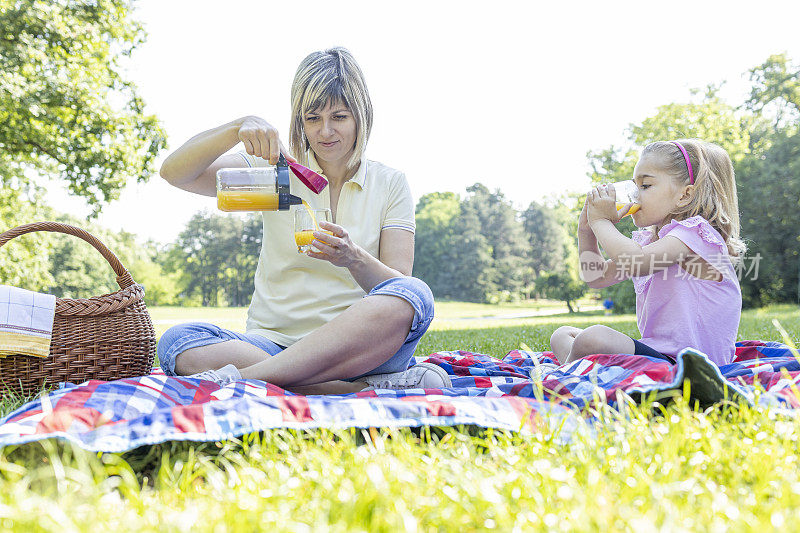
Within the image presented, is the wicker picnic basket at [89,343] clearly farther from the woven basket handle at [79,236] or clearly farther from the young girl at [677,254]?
the young girl at [677,254]

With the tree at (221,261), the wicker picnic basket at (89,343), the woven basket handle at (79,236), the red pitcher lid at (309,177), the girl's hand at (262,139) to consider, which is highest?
the girl's hand at (262,139)

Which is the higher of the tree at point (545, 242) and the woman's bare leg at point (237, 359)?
the tree at point (545, 242)

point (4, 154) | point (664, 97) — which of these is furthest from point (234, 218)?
point (4, 154)

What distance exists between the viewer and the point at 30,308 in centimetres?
210

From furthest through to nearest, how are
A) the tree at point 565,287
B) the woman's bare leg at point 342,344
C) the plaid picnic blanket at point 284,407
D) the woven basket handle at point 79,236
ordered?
1. the tree at point 565,287
2. the woven basket handle at point 79,236
3. the woman's bare leg at point 342,344
4. the plaid picnic blanket at point 284,407

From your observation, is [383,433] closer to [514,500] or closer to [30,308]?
[514,500]

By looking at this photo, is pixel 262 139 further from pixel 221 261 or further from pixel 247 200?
pixel 221 261

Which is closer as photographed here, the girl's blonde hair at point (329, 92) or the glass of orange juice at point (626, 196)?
the girl's blonde hair at point (329, 92)

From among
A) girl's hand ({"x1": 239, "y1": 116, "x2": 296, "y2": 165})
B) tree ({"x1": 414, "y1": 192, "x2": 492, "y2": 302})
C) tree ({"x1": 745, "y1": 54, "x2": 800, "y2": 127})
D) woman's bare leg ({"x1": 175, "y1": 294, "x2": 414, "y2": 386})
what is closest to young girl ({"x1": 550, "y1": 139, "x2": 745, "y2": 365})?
woman's bare leg ({"x1": 175, "y1": 294, "x2": 414, "y2": 386})

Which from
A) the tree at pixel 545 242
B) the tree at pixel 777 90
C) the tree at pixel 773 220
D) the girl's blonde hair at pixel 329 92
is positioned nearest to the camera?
the girl's blonde hair at pixel 329 92

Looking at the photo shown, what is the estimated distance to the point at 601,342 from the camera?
2.38m

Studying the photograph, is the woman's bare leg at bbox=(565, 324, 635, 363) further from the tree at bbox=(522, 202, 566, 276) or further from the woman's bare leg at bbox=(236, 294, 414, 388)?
the tree at bbox=(522, 202, 566, 276)

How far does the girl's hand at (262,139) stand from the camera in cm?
225

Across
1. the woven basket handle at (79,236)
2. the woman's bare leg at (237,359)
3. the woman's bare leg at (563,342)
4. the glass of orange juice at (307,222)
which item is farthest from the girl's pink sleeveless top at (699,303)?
the woven basket handle at (79,236)
